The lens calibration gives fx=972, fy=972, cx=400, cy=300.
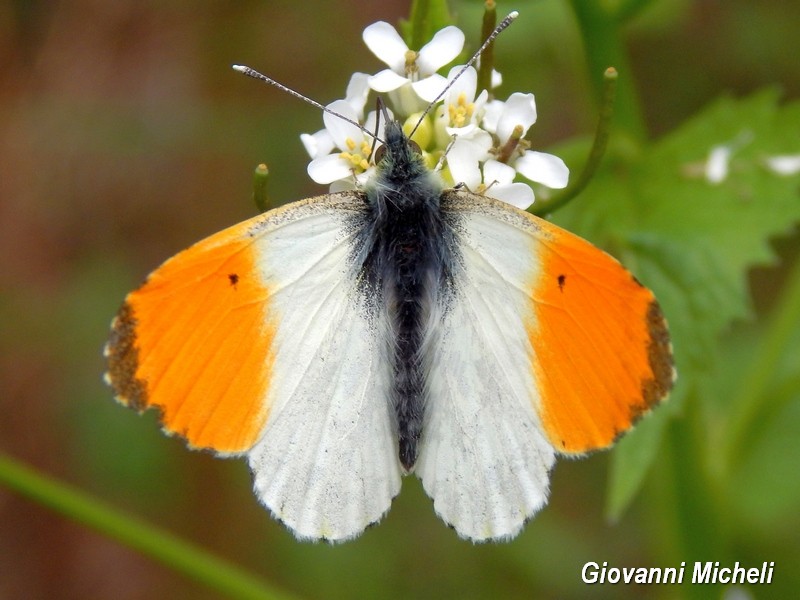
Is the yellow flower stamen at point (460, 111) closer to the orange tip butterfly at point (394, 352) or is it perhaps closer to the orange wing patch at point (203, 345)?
the orange tip butterfly at point (394, 352)

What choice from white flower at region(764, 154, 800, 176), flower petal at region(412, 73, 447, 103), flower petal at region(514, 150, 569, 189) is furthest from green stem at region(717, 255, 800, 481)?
flower petal at region(412, 73, 447, 103)

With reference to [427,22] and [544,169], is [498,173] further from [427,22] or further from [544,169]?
[427,22]

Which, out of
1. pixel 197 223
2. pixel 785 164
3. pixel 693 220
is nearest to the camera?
pixel 693 220

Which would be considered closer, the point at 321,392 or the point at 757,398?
the point at 321,392

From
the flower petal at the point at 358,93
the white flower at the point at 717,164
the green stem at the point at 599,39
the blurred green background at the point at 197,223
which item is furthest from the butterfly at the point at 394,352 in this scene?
the blurred green background at the point at 197,223

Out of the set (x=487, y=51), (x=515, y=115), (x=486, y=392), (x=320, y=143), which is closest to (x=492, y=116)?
(x=515, y=115)

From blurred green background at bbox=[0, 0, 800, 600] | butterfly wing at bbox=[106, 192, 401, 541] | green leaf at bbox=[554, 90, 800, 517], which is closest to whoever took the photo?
butterfly wing at bbox=[106, 192, 401, 541]

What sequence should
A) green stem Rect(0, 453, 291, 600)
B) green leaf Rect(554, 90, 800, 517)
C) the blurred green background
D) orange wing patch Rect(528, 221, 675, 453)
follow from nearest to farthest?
orange wing patch Rect(528, 221, 675, 453)
green stem Rect(0, 453, 291, 600)
green leaf Rect(554, 90, 800, 517)
the blurred green background

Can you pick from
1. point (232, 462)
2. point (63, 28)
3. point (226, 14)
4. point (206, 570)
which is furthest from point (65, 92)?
point (206, 570)

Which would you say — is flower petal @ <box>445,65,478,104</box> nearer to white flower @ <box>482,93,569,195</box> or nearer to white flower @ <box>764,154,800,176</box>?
white flower @ <box>482,93,569,195</box>

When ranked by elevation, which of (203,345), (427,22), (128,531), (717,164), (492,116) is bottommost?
(128,531)
